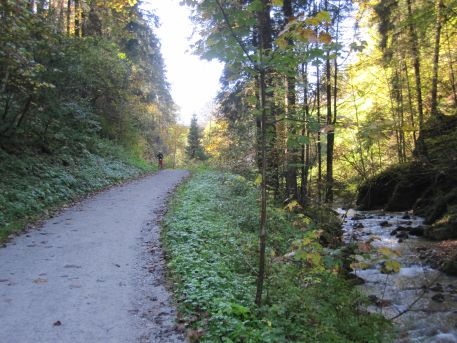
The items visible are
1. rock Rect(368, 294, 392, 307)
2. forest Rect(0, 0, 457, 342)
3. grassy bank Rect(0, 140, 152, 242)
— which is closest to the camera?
forest Rect(0, 0, 457, 342)

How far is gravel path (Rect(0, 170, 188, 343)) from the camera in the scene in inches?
169

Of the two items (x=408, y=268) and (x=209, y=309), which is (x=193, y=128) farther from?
(x=209, y=309)

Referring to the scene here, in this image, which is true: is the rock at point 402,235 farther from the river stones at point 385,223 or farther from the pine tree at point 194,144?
the pine tree at point 194,144

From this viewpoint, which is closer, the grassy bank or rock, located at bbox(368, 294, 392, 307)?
rock, located at bbox(368, 294, 392, 307)

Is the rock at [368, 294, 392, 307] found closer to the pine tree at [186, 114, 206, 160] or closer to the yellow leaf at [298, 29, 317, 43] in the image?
the yellow leaf at [298, 29, 317, 43]

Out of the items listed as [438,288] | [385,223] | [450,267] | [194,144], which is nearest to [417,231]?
[385,223]

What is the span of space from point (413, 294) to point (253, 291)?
3.83 metres

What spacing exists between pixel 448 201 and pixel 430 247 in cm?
336

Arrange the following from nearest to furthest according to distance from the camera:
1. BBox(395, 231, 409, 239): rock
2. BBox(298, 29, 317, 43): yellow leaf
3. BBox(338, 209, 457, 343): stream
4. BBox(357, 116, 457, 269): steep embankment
Answer: 1. BBox(298, 29, 317, 43): yellow leaf
2. BBox(338, 209, 457, 343): stream
3. BBox(357, 116, 457, 269): steep embankment
4. BBox(395, 231, 409, 239): rock

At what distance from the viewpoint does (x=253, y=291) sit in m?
5.47

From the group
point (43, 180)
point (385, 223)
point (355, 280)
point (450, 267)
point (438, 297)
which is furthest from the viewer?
point (385, 223)

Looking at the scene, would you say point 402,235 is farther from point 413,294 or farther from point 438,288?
point 413,294

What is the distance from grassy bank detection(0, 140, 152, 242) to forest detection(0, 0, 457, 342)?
0.06m

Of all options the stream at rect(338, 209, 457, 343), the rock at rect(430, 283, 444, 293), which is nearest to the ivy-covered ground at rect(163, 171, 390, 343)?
the stream at rect(338, 209, 457, 343)
